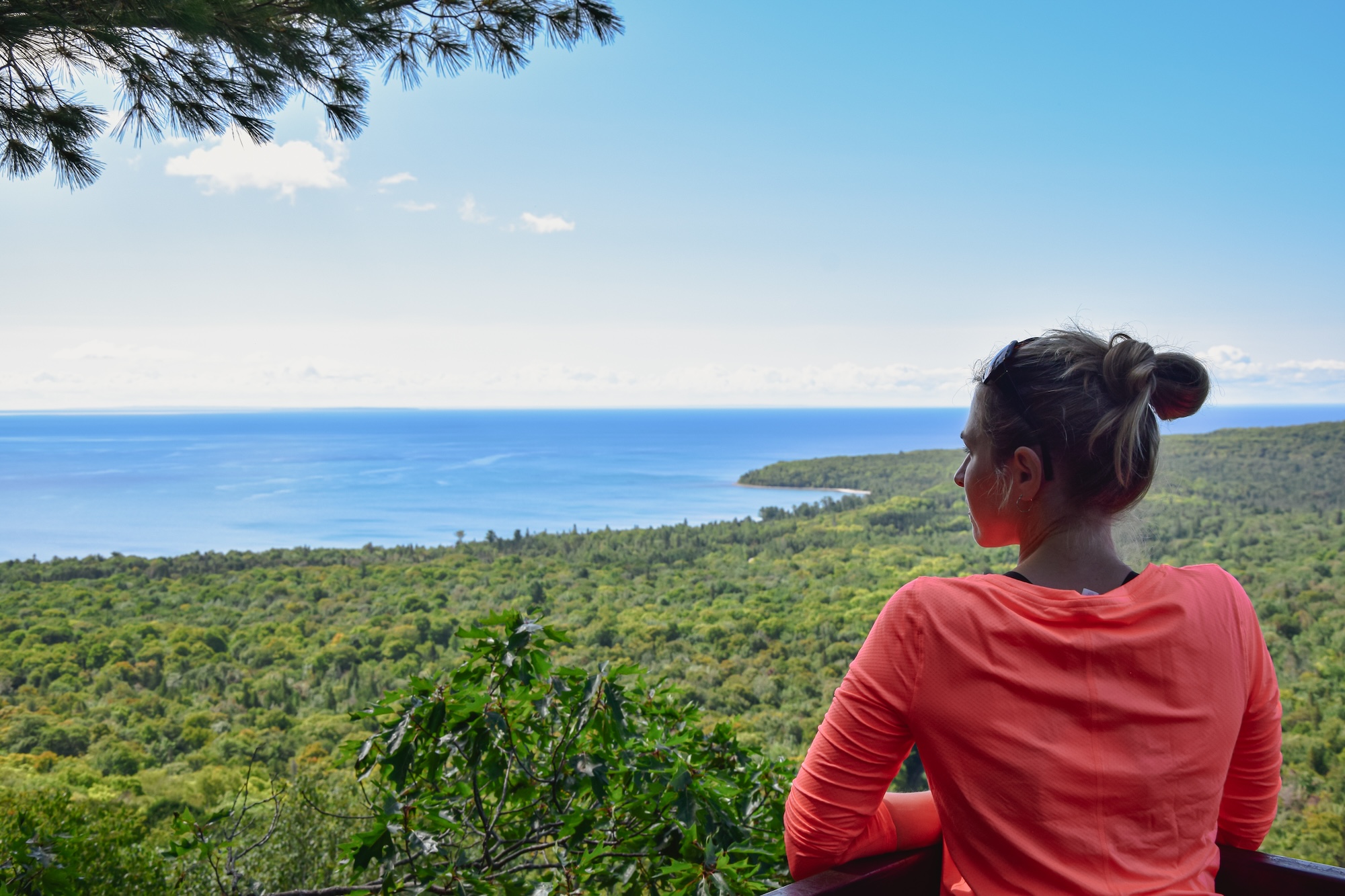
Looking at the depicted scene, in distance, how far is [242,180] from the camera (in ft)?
80.6

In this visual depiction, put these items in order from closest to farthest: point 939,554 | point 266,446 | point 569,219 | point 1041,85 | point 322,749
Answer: point 322,749, point 1041,85, point 939,554, point 569,219, point 266,446

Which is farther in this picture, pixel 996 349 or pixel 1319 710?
pixel 1319 710

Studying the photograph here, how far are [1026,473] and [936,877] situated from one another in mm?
479

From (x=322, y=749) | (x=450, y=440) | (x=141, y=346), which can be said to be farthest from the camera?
(x=450, y=440)

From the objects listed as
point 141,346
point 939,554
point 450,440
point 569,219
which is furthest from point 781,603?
point 450,440

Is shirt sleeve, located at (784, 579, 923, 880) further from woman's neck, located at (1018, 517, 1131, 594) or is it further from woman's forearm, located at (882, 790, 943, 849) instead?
woman's neck, located at (1018, 517, 1131, 594)

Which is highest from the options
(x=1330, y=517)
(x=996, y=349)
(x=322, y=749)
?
(x=996, y=349)

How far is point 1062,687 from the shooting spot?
2.22ft

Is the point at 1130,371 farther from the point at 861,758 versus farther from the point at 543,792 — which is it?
the point at 543,792

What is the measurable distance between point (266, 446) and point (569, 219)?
52.2m

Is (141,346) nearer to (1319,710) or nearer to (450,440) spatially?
(450,440)

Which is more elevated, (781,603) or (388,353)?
(388,353)

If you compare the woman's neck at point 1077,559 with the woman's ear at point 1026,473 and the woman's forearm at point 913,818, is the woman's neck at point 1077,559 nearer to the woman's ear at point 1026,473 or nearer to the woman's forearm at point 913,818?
the woman's ear at point 1026,473

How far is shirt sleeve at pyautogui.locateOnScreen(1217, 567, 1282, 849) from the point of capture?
2.62 ft
